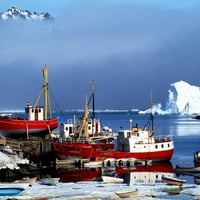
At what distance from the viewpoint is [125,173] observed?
48875mm

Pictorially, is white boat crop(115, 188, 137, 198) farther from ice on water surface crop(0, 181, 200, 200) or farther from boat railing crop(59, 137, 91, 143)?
boat railing crop(59, 137, 91, 143)

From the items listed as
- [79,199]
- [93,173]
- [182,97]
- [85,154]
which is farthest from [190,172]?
[182,97]

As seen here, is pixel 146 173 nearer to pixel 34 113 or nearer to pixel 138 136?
pixel 138 136

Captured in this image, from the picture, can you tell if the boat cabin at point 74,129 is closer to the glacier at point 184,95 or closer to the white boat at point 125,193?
the white boat at point 125,193

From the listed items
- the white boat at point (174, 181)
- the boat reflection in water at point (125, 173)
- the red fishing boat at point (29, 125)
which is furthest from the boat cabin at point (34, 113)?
the white boat at point (174, 181)

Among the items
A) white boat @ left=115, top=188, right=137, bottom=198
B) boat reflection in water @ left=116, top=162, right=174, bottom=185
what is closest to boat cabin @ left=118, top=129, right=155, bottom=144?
boat reflection in water @ left=116, top=162, right=174, bottom=185

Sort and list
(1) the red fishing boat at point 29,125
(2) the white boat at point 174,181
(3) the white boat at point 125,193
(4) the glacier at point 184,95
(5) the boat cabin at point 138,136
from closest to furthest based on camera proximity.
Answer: (3) the white boat at point 125,193, (2) the white boat at point 174,181, (5) the boat cabin at point 138,136, (1) the red fishing boat at point 29,125, (4) the glacier at point 184,95

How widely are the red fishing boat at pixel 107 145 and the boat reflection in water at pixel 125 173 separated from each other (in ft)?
6.41

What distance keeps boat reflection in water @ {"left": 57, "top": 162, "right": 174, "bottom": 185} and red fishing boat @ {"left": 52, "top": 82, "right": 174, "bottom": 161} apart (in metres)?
1.96

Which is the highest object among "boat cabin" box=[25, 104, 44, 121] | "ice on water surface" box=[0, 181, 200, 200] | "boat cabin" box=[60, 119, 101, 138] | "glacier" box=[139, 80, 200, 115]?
"glacier" box=[139, 80, 200, 115]

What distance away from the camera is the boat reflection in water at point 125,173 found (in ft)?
146

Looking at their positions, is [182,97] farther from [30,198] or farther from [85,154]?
[30,198]

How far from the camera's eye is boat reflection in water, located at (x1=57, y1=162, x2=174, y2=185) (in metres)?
44.4

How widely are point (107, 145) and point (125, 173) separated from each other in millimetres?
8796
